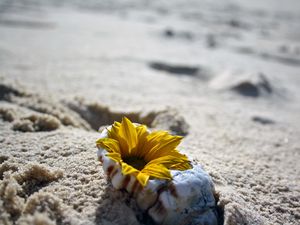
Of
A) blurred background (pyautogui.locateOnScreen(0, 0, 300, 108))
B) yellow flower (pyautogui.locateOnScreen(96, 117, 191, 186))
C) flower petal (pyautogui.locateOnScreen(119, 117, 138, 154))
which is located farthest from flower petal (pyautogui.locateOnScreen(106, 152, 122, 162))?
blurred background (pyautogui.locateOnScreen(0, 0, 300, 108))

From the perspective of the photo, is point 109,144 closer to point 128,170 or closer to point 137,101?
point 128,170

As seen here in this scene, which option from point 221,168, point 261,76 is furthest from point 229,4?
point 221,168

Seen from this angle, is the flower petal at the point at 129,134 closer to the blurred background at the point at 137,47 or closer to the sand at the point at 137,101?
the sand at the point at 137,101

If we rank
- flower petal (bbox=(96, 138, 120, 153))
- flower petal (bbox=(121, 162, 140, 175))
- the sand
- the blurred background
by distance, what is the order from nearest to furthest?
flower petal (bbox=(121, 162, 140, 175)) → flower petal (bbox=(96, 138, 120, 153)) → the sand → the blurred background

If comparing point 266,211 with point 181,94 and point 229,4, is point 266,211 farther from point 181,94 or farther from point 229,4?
point 229,4

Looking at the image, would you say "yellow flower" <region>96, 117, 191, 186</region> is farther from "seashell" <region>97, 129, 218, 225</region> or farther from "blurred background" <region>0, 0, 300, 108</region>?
"blurred background" <region>0, 0, 300, 108</region>

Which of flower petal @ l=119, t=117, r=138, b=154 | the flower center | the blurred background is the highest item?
flower petal @ l=119, t=117, r=138, b=154

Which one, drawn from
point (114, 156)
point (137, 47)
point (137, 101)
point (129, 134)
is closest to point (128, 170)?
point (114, 156)
